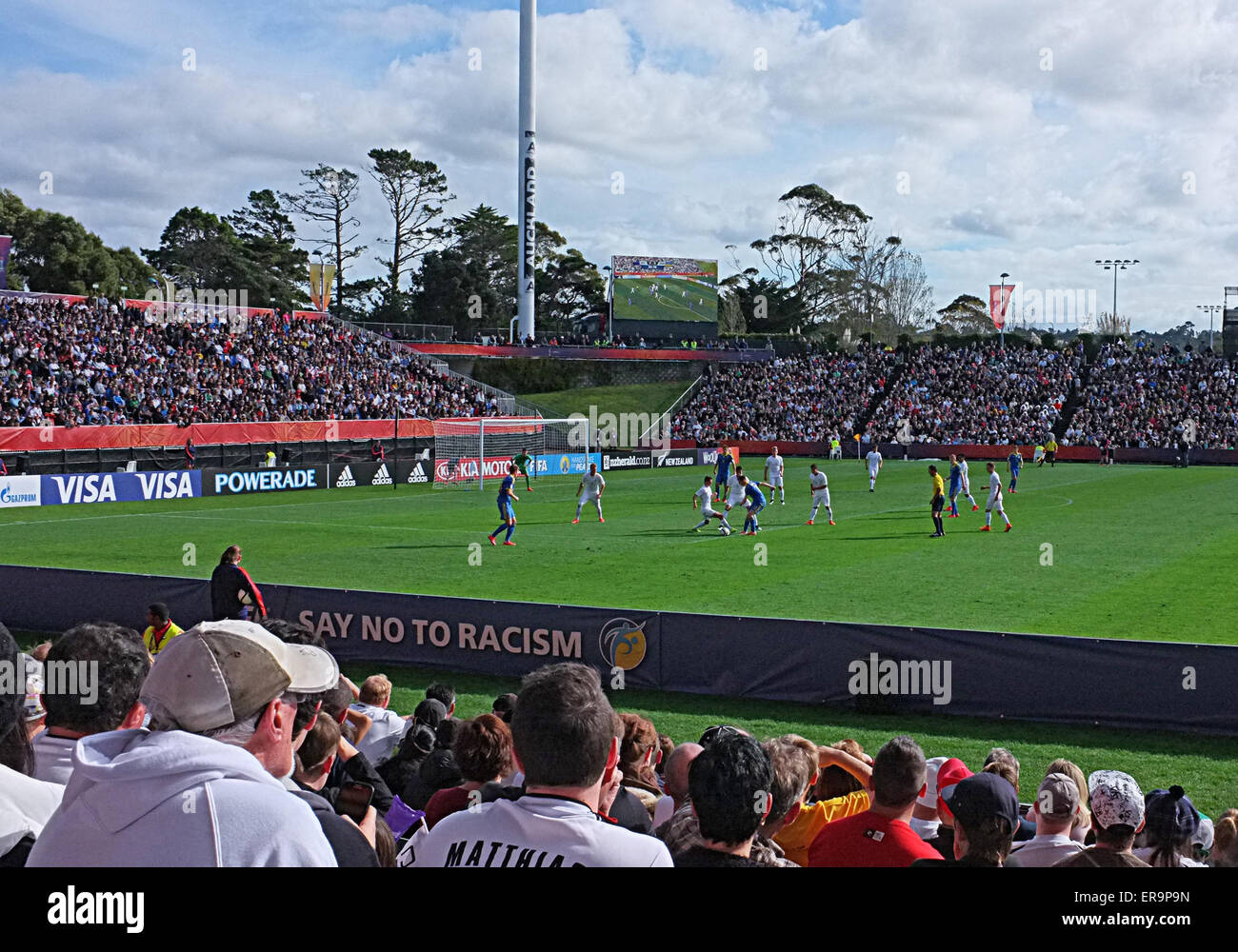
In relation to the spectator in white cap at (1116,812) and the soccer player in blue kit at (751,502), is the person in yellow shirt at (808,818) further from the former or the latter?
the soccer player in blue kit at (751,502)

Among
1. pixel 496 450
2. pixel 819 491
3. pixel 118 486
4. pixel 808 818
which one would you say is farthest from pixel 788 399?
pixel 808 818

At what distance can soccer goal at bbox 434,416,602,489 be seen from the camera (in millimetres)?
50250

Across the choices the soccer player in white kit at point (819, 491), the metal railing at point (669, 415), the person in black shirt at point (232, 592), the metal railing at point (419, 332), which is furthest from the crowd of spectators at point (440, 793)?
the metal railing at point (419, 332)

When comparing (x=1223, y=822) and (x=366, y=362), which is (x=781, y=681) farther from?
(x=366, y=362)

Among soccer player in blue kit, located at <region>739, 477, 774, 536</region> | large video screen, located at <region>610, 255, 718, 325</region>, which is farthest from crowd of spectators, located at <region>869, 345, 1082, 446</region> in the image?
soccer player in blue kit, located at <region>739, 477, 774, 536</region>

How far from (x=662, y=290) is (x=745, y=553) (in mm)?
70634

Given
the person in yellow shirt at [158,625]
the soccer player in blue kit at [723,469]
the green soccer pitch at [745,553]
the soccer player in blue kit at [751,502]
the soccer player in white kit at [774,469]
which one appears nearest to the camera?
the person in yellow shirt at [158,625]

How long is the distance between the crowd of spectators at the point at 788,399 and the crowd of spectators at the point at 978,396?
2.23m

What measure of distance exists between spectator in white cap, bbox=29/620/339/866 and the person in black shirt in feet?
41.4

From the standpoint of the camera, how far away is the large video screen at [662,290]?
93.2 metres

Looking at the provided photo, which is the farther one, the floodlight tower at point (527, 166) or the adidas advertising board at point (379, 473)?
the floodlight tower at point (527, 166)

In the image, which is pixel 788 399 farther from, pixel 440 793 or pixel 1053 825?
pixel 440 793

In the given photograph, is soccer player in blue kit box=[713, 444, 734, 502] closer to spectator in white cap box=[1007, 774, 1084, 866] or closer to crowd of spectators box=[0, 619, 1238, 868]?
crowd of spectators box=[0, 619, 1238, 868]
